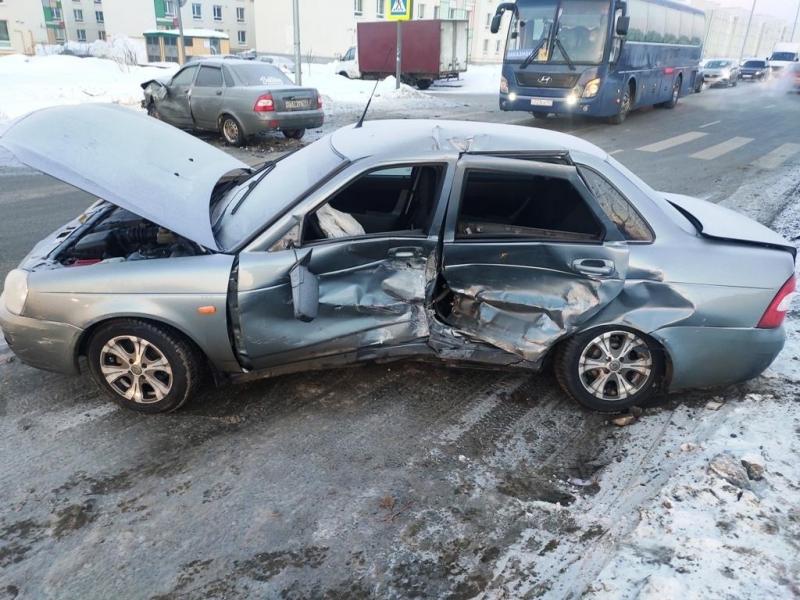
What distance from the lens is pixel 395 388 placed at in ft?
12.7

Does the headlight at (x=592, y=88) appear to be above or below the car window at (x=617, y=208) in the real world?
above

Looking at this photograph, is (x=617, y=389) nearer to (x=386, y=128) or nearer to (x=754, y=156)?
(x=386, y=128)

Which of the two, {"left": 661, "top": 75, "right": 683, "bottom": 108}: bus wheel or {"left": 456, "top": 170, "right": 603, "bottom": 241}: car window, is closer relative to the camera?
{"left": 456, "top": 170, "right": 603, "bottom": 241}: car window

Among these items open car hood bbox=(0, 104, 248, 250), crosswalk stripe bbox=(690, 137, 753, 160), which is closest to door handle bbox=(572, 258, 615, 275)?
open car hood bbox=(0, 104, 248, 250)

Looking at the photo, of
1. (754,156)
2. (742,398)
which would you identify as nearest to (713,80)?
(754,156)

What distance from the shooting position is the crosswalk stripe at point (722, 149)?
11953 mm

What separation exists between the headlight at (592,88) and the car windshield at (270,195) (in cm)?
1190

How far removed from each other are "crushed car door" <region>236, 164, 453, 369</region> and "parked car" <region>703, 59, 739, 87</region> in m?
35.0

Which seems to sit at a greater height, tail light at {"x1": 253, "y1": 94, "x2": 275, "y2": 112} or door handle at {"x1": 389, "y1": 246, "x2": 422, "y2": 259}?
tail light at {"x1": 253, "y1": 94, "x2": 275, "y2": 112}

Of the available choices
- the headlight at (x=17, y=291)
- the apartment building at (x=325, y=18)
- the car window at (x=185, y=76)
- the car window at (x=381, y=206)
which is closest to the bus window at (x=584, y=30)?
the car window at (x=185, y=76)

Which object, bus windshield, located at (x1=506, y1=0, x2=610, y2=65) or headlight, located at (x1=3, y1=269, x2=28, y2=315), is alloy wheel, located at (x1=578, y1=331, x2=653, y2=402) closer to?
headlight, located at (x1=3, y1=269, x2=28, y2=315)

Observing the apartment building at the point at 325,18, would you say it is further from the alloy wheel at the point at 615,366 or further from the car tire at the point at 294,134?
the alloy wheel at the point at 615,366

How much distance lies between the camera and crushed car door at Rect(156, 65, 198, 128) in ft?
42.5

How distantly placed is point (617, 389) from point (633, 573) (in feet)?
4.41
